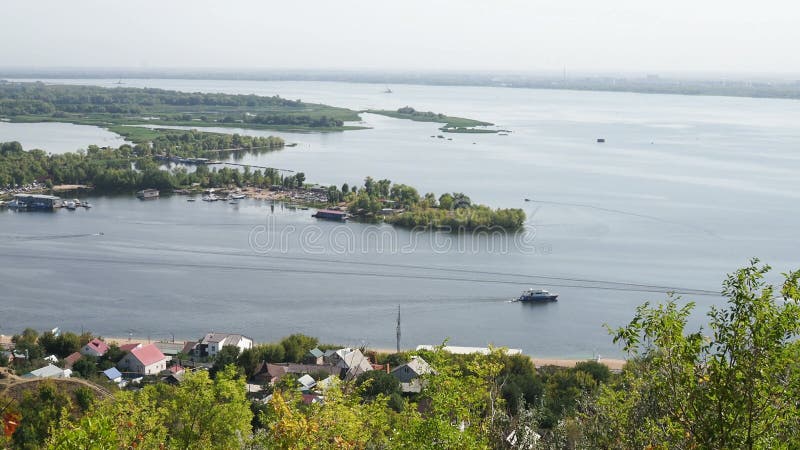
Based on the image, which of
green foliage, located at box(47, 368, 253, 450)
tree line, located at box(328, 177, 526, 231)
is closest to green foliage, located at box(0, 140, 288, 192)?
tree line, located at box(328, 177, 526, 231)

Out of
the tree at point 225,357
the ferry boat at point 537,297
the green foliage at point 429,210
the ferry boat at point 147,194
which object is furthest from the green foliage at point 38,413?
the ferry boat at point 147,194

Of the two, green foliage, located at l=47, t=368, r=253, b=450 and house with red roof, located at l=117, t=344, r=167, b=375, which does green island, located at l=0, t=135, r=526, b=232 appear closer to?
house with red roof, located at l=117, t=344, r=167, b=375

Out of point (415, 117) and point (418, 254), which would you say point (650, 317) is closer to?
point (418, 254)

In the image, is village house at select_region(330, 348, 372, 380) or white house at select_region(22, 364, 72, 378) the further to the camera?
village house at select_region(330, 348, 372, 380)

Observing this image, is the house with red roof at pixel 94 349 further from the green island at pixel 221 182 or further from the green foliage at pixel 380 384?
the green island at pixel 221 182

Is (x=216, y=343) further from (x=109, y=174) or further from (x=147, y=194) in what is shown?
(x=109, y=174)

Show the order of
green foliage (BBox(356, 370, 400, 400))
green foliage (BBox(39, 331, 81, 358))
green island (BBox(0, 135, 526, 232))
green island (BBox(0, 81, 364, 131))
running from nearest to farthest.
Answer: green foliage (BBox(356, 370, 400, 400)) < green foliage (BBox(39, 331, 81, 358)) < green island (BBox(0, 135, 526, 232)) < green island (BBox(0, 81, 364, 131))

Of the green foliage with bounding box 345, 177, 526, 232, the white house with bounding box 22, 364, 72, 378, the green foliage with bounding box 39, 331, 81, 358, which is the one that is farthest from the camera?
the green foliage with bounding box 345, 177, 526, 232
